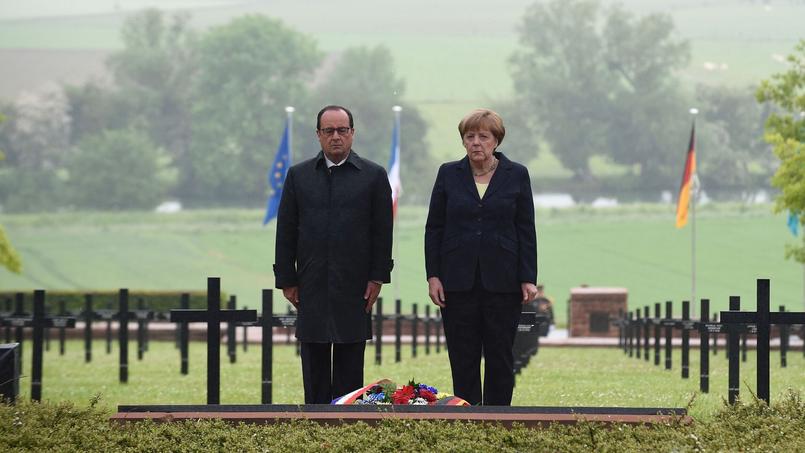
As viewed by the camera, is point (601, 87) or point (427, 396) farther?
point (601, 87)

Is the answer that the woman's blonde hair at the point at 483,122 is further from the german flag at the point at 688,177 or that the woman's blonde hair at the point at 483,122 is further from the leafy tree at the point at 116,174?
the leafy tree at the point at 116,174

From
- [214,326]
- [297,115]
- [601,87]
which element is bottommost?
[214,326]

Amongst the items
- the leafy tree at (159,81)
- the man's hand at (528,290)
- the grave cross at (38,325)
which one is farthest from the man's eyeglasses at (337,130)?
the leafy tree at (159,81)

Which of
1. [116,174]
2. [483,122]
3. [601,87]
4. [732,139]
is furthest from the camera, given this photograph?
[732,139]

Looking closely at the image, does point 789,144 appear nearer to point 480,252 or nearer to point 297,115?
point 480,252

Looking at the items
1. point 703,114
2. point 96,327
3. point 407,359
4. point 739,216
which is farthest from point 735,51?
point 407,359

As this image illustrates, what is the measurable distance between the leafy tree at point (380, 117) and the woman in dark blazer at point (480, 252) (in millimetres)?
78582

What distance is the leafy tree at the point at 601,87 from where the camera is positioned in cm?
9319

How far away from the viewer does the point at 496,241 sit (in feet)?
33.5

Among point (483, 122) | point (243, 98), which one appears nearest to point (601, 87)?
point (243, 98)

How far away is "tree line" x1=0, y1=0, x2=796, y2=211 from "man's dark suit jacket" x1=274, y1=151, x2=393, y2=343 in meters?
77.6

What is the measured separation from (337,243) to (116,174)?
7887cm

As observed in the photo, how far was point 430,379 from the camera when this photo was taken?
19875 millimetres

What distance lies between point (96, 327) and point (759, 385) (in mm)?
32345
